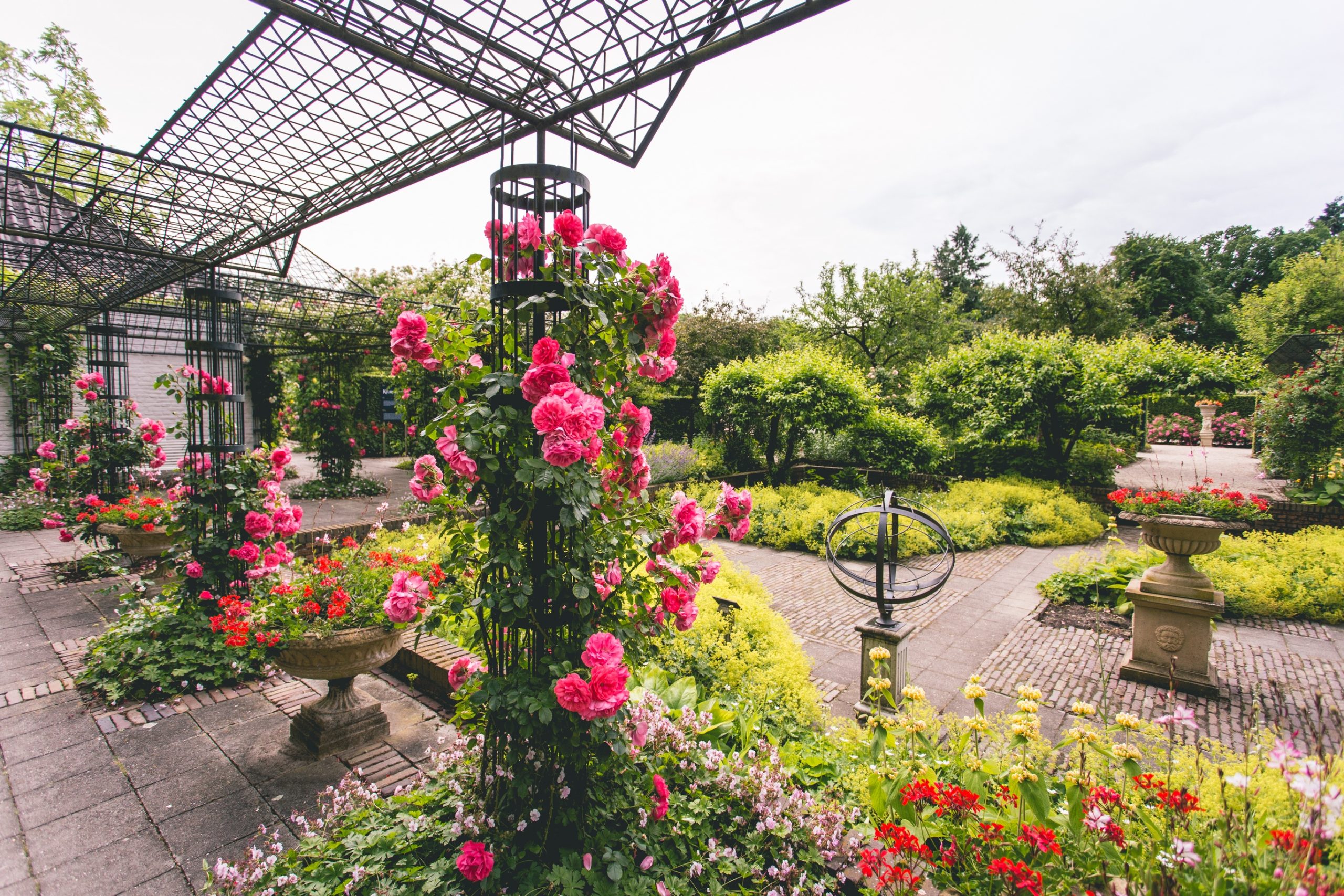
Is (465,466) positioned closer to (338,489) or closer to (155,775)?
(155,775)

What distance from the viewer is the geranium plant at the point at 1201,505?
4500 mm

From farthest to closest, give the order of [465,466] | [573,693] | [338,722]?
[338,722], [465,466], [573,693]

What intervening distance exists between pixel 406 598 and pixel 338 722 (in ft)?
5.45

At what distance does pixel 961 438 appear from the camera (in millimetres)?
10867

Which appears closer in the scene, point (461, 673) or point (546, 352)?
point (546, 352)

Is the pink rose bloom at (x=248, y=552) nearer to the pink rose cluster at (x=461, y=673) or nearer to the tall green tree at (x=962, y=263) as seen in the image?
the pink rose cluster at (x=461, y=673)

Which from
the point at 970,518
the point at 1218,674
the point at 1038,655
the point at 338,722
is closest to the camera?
A: the point at 338,722

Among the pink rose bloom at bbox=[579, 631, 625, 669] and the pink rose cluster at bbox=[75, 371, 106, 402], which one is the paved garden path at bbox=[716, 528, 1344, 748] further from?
the pink rose cluster at bbox=[75, 371, 106, 402]

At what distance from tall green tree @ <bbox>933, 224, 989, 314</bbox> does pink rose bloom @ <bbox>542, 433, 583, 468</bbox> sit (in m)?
41.1

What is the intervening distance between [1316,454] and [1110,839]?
11.5 meters

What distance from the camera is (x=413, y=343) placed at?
5.92ft

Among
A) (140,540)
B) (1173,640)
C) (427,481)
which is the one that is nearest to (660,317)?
(427,481)

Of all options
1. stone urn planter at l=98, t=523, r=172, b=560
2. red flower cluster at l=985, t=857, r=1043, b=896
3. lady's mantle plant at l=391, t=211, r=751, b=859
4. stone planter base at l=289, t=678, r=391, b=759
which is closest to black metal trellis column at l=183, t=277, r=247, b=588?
stone planter base at l=289, t=678, r=391, b=759

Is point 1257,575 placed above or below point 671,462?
below
